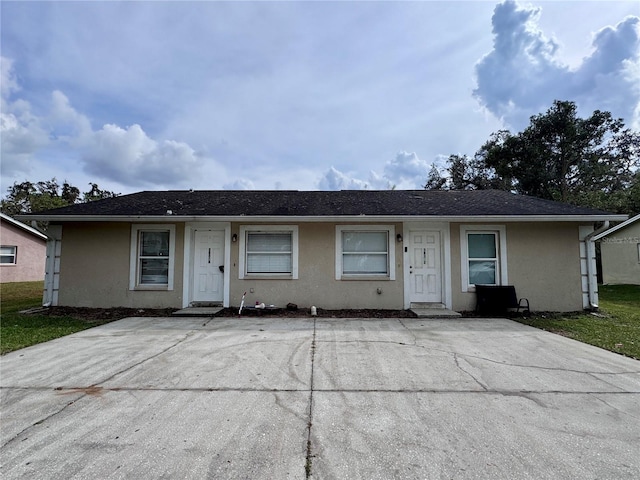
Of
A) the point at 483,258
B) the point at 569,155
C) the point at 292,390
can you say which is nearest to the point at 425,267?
the point at 483,258

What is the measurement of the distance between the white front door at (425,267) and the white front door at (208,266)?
5.11 m

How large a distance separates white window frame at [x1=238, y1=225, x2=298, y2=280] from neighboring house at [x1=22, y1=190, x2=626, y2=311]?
3 cm

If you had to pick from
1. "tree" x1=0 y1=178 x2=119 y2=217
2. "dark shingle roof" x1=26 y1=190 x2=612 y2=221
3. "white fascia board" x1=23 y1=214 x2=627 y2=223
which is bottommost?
"white fascia board" x1=23 y1=214 x2=627 y2=223

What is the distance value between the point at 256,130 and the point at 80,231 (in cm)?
658

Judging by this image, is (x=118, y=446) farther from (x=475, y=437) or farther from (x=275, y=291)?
(x=275, y=291)

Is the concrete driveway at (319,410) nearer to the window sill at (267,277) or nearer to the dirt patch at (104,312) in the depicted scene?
the dirt patch at (104,312)

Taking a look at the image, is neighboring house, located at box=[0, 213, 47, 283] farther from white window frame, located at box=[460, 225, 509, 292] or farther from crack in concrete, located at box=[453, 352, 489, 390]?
crack in concrete, located at box=[453, 352, 489, 390]

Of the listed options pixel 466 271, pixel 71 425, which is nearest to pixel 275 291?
pixel 466 271

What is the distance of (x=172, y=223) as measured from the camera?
351 inches

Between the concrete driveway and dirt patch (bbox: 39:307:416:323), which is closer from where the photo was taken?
the concrete driveway

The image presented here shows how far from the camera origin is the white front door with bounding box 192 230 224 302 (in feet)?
29.2

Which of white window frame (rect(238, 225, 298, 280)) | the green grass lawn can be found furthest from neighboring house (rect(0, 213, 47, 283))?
white window frame (rect(238, 225, 298, 280))

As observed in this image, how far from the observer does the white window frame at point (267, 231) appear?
28.7ft

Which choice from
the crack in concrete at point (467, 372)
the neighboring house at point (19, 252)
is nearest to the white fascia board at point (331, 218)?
the crack in concrete at point (467, 372)
